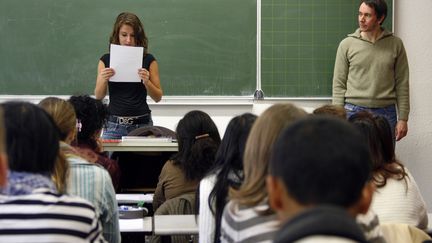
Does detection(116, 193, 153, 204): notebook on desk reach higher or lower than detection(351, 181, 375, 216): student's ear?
lower

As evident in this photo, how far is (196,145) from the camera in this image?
385 cm

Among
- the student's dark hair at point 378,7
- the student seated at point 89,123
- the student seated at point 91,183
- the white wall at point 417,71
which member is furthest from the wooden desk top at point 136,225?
the white wall at point 417,71

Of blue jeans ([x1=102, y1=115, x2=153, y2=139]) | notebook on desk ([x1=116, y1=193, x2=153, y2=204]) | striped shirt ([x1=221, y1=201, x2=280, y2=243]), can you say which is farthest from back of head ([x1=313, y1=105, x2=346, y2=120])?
blue jeans ([x1=102, y1=115, x2=153, y2=139])

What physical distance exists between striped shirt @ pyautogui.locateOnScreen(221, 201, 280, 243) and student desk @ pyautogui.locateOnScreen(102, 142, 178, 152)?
266 centimetres

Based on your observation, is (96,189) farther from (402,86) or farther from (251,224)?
(402,86)

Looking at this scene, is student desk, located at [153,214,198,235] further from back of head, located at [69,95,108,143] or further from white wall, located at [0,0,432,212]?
white wall, located at [0,0,432,212]

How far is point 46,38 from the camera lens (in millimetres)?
6105

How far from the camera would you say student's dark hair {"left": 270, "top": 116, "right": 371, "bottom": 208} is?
1130 mm

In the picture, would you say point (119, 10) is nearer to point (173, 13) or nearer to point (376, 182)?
point (173, 13)

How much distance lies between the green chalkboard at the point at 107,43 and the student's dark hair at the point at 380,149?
3296 millimetres

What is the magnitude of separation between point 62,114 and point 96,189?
0.40 meters

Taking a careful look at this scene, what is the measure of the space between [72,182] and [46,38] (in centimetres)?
374

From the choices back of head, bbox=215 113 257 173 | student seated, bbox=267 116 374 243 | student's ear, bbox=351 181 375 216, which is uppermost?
student seated, bbox=267 116 374 243

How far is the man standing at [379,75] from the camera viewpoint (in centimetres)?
544
